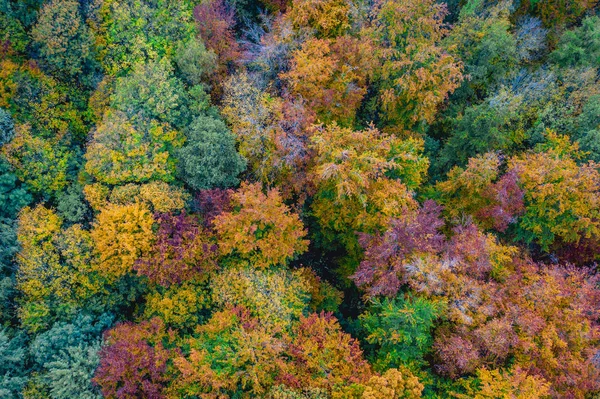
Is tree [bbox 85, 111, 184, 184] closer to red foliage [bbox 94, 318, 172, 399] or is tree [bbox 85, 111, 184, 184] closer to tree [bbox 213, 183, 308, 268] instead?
tree [bbox 213, 183, 308, 268]

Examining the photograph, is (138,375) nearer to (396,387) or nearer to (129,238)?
(129,238)

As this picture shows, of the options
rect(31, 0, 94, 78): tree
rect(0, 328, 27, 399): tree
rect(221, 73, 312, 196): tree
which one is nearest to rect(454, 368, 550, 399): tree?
rect(221, 73, 312, 196): tree

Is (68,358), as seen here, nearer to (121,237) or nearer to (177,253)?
(121,237)

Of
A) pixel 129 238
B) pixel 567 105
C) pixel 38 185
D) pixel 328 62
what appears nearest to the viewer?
pixel 129 238

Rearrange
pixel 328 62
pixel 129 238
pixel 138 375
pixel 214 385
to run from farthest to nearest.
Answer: pixel 328 62 < pixel 129 238 < pixel 138 375 < pixel 214 385

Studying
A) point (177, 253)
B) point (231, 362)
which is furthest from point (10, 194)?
point (231, 362)

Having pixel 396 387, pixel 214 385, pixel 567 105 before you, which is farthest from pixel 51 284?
pixel 567 105

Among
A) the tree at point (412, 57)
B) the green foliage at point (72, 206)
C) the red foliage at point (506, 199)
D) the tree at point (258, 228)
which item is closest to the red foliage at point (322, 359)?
the tree at point (258, 228)
